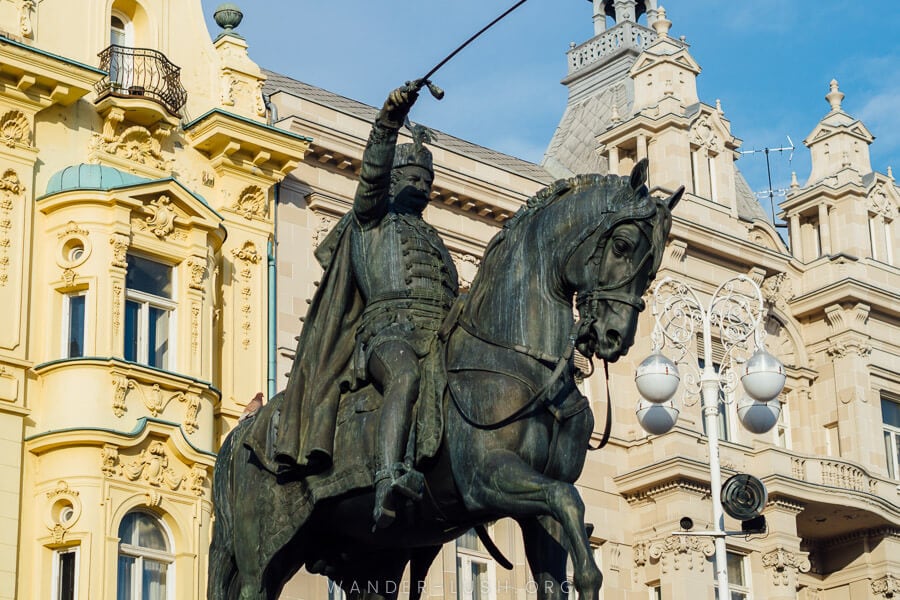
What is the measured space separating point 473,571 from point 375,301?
770 inches

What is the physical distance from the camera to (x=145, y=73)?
1095 inches

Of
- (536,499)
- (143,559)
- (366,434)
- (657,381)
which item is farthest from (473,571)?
(536,499)

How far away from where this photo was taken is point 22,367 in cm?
2534

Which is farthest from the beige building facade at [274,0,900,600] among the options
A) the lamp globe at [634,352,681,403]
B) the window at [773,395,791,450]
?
the lamp globe at [634,352,681,403]

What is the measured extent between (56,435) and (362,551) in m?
14.3

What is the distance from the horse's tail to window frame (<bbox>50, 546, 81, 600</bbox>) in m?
12.9

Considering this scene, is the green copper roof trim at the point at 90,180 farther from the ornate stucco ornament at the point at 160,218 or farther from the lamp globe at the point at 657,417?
the lamp globe at the point at 657,417

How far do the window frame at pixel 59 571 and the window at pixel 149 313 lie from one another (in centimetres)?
278

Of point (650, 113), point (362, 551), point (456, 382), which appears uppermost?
point (650, 113)

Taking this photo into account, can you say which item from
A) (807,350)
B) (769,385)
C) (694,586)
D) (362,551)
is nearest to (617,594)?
(694,586)

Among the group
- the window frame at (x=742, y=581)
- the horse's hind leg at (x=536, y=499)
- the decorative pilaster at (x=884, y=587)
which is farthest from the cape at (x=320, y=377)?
the decorative pilaster at (x=884, y=587)

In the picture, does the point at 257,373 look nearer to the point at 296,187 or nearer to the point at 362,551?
the point at 296,187

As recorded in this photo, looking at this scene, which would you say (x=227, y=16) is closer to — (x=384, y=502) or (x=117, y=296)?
(x=117, y=296)

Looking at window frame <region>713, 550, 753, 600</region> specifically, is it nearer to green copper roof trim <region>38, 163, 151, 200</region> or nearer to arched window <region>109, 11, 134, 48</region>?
green copper roof trim <region>38, 163, 151, 200</region>
